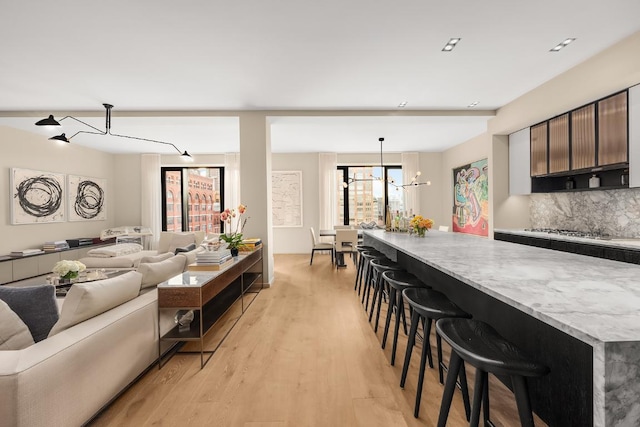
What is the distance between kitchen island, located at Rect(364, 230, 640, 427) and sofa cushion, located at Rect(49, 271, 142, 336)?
2.23 meters

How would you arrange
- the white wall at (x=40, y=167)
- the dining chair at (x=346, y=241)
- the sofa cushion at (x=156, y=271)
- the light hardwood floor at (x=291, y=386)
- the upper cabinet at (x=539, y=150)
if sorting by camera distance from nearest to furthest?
1. the light hardwood floor at (x=291, y=386)
2. the sofa cushion at (x=156, y=271)
3. the upper cabinet at (x=539, y=150)
4. the white wall at (x=40, y=167)
5. the dining chair at (x=346, y=241)

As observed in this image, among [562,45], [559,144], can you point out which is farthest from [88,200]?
[559,144]

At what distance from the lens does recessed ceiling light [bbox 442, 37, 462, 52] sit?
2891mm

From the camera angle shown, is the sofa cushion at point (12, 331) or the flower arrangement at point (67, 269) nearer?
the sofa cushion at point (12, 331)

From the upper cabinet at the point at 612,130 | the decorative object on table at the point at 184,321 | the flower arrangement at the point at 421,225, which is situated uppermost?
the upper cabinet at the point at 612,130

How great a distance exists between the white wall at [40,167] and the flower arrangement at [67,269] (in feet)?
10.1

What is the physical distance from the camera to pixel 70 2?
2.31 meters

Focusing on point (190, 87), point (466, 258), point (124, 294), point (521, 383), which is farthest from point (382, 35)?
point (124, 294)

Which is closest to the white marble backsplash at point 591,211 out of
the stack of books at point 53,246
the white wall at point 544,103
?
the white wall at point 544,103

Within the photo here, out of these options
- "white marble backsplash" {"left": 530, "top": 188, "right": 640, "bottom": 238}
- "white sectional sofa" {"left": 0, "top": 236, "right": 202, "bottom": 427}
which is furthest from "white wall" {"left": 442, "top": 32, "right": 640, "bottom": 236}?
"white sectional sofa" {"left": 0, "top": 236, "right": 202, "bottom": 427}

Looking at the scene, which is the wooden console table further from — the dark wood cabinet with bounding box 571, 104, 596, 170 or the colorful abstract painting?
the colorful abstract painting

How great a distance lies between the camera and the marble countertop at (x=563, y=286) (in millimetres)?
917

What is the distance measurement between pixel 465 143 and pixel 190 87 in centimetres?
619

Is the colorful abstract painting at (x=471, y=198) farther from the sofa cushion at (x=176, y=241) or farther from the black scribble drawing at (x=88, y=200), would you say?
the black scribble drawing at (x=88, y=200)
